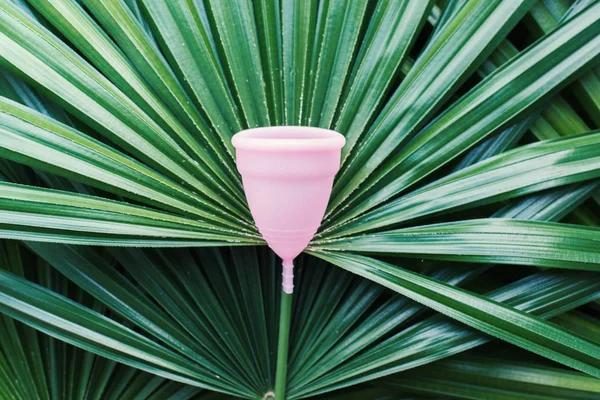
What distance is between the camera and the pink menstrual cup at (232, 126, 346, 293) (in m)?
0.49

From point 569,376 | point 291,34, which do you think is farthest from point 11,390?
point 569,376

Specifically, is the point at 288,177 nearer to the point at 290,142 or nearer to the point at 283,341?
the point at 290,142

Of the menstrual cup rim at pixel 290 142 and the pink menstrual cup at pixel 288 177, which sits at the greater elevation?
the menstrual cup rim at pixel 290 142

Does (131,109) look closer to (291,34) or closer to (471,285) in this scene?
(291,34)

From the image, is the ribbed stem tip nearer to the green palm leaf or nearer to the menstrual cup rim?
the green palm leaf

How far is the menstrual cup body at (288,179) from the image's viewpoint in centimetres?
49

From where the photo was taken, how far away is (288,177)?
0.50m

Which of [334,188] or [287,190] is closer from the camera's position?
[287,190]

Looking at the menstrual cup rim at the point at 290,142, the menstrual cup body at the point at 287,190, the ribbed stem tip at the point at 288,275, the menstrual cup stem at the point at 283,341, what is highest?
the menstrual cup rim at the point at 290,142

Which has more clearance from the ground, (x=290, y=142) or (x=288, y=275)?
(x=290, y=142)

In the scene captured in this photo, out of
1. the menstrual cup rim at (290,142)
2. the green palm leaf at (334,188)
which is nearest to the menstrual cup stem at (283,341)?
the green palm leaf at (334,188)

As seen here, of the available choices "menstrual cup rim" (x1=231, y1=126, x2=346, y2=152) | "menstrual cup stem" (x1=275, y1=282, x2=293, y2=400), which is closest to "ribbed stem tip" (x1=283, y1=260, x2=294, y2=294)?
"menstrual cup stem" (x1=275, y1=282, x2=293, y2=400)

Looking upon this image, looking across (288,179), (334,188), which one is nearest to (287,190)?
(288,179)

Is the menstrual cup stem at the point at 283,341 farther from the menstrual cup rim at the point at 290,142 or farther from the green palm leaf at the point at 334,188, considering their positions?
the menstrual cup rim at the point at 290,142
